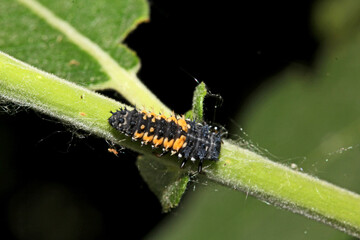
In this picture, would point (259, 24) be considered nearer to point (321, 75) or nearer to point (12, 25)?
point (321, 75)

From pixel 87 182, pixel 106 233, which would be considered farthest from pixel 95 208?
pixel 87 182

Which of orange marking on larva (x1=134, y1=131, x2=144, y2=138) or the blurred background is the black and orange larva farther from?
the blurred background

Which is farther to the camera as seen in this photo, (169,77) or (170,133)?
(169,77)

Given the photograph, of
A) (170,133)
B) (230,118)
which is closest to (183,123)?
(170,133)

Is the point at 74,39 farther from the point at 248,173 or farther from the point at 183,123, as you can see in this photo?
the point at 248,173

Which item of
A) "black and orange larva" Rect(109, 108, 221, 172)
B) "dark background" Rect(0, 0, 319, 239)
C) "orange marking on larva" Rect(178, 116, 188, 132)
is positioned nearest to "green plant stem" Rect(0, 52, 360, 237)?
"black and orange larva" Rect(109, 108, 221, 172)

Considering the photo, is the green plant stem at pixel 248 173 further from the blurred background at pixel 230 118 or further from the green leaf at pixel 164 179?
the blurred background at pixel 230 118

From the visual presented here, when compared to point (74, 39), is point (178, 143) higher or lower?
higher
